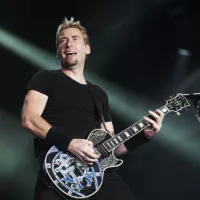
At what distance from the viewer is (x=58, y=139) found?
76.9 inches

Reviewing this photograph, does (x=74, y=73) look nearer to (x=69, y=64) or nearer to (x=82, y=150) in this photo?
(x=69, y=64)

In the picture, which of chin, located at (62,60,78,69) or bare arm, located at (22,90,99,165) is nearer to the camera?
bare arm, located at (22,90,99,165)

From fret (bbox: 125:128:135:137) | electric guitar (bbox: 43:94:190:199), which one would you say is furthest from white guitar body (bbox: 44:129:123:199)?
fret (bbox: 125:128:135:137)

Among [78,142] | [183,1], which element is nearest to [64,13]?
[183,1]

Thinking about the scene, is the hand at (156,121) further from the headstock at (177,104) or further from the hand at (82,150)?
the hand at (82,150)

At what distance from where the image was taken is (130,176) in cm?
460

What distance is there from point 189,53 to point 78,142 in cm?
323

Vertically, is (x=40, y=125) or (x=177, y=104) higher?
(x=40, y=125)

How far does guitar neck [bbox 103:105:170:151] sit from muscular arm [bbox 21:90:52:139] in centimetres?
41

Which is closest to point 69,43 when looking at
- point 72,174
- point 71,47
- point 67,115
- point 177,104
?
point 71,47

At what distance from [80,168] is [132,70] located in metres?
3.07

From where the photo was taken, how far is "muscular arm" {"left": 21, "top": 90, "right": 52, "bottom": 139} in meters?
2.02

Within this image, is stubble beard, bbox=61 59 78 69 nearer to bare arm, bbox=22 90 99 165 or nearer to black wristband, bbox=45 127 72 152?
bare arm, bbox=22 90 99 165

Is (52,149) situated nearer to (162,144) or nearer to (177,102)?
(177,102)
